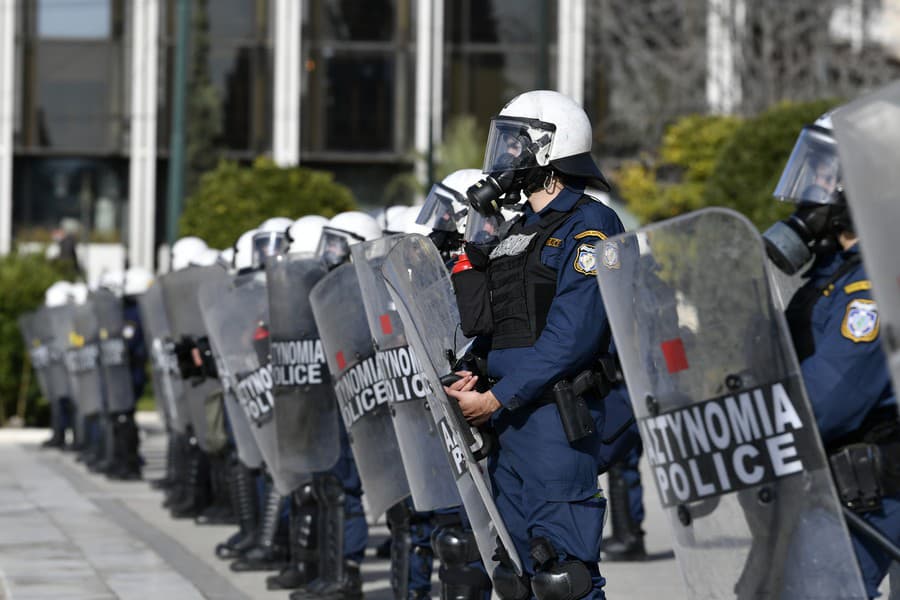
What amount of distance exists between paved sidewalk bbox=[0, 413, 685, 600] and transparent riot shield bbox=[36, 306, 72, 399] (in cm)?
298

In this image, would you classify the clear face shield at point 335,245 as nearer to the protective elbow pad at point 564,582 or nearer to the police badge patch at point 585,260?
the police badge patch at point 585,260

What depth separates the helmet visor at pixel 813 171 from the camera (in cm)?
435

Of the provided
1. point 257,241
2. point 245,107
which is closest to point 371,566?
point 257,241

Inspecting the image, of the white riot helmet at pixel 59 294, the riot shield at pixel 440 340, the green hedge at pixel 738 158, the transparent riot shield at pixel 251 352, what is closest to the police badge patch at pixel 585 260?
the riot shield at pixel 440 340

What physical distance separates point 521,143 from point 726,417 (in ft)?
5.33

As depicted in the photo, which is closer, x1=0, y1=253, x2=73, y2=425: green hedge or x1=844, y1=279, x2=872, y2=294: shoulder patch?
x1=844, y1=279, x2=872, y2=294: shoulder patch

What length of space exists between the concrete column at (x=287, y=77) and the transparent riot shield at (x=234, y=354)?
27482mm

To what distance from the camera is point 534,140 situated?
5.37m

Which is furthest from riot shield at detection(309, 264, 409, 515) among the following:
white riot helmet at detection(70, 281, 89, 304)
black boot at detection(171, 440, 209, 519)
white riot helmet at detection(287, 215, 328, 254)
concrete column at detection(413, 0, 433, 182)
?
concrete column at detection(413, 0, 433, 182)

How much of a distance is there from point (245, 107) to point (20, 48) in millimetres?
4897

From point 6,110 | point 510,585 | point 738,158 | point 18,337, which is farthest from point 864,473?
point 6,110

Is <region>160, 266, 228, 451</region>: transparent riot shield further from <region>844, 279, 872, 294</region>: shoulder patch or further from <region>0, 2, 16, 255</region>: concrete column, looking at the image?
<region>0, 2, 16, 255</region>: concrete column

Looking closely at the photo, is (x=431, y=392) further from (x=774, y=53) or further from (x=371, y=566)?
(x=774, y=53)

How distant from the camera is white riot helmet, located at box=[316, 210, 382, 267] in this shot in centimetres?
811
